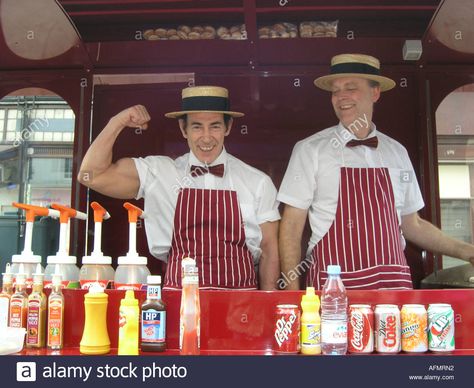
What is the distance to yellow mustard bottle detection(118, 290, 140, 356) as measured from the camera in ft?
5.77

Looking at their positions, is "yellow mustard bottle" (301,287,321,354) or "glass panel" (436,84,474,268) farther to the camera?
"glass panel" (436,84,474,268)

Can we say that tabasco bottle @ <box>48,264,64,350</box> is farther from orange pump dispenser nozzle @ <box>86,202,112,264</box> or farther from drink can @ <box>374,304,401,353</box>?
drink can @ <box>374,304,401,353</box>

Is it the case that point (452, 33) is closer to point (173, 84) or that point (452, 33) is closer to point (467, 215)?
point (467, 215)

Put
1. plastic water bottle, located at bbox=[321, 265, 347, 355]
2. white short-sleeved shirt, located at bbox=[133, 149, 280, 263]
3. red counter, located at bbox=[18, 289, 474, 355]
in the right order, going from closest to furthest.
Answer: plastic water bottle, located at bbox=[321, 265, 347, 355], red counter, located at bbox=[18, 289, 474, 355], white short-sleeved shirt, located at bbox=[133, 149, 280, 263]

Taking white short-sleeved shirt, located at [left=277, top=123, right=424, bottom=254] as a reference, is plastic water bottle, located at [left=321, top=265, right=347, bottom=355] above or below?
below

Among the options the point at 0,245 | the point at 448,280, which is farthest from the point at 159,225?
the point at 448,280

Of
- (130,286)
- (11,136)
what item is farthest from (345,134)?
(11,136)

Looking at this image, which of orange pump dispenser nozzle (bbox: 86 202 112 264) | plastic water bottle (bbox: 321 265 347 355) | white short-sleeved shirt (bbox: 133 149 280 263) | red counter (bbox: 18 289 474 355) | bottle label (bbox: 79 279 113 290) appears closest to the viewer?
plastic water bottle (bbox: 321 265 347 355)

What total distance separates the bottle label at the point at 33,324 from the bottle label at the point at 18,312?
0.12ft

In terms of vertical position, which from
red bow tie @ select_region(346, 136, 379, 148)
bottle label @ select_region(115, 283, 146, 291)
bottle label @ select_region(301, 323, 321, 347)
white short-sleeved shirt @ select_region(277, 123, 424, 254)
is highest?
red bow tie @ select_region(346, 136, 379, 148)

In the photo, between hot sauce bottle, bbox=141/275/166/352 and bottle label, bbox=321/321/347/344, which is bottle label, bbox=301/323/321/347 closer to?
bottle label, bbox=321/321/347/344

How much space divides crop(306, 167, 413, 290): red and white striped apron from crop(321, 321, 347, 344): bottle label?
713 millimetres

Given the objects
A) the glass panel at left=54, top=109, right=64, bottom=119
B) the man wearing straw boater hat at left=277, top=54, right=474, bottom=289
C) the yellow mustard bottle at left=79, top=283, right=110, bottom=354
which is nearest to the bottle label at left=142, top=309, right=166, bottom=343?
the yellow mustard bottle at left=79, top=283, right=110, bottom=354
